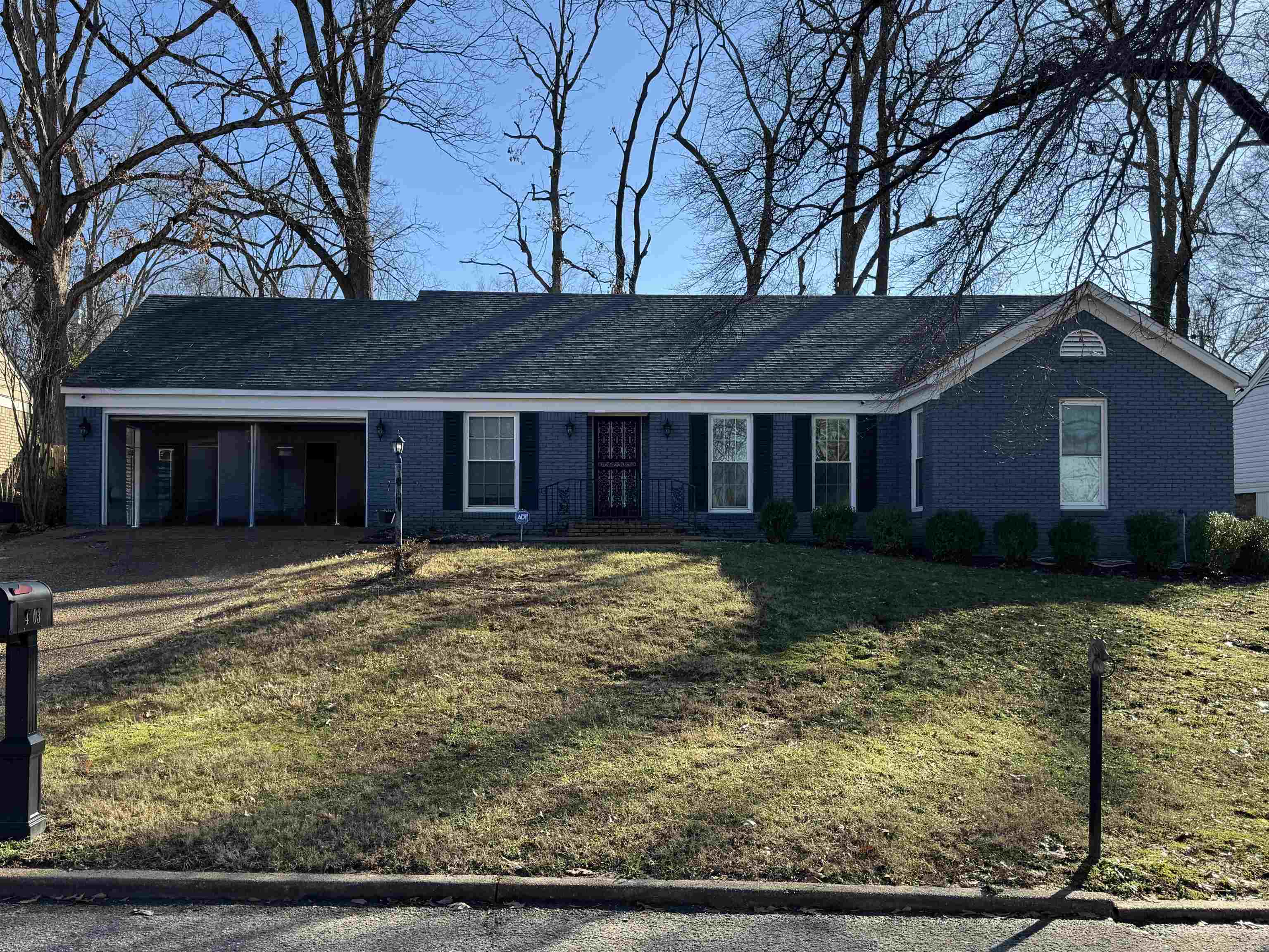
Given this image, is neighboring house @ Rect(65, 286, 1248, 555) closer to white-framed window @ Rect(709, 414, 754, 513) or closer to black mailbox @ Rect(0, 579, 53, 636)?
white-framed window @ Rect(709, 414, 754, 513)

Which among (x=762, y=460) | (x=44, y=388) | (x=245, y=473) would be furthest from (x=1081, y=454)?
(x=44, y=388)

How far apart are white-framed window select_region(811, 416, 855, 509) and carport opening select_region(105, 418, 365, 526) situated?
30.5 feet

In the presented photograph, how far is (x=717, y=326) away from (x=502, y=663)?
376cm

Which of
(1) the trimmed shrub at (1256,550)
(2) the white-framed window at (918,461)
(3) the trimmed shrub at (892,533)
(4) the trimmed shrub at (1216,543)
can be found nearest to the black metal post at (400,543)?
(3) the trimmed shrub at (892,533)

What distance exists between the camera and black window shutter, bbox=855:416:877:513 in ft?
59.0

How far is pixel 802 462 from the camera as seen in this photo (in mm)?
18047

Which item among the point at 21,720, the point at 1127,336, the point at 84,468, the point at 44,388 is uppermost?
the point at 1127,336

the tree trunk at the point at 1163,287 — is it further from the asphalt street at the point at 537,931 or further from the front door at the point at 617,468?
the front door at the point at 617,468

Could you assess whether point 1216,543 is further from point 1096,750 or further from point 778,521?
point 1096,750

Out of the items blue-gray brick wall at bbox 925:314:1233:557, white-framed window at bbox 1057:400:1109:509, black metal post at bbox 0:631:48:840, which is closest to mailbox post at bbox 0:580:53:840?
black metal post at bbox 0:631:48:840

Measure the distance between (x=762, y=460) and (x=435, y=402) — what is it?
20.7 ft

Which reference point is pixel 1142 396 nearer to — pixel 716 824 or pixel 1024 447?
pixel 1024 447

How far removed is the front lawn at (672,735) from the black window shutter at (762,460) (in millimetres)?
5678

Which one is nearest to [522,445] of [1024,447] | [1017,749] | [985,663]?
[1024,447]
